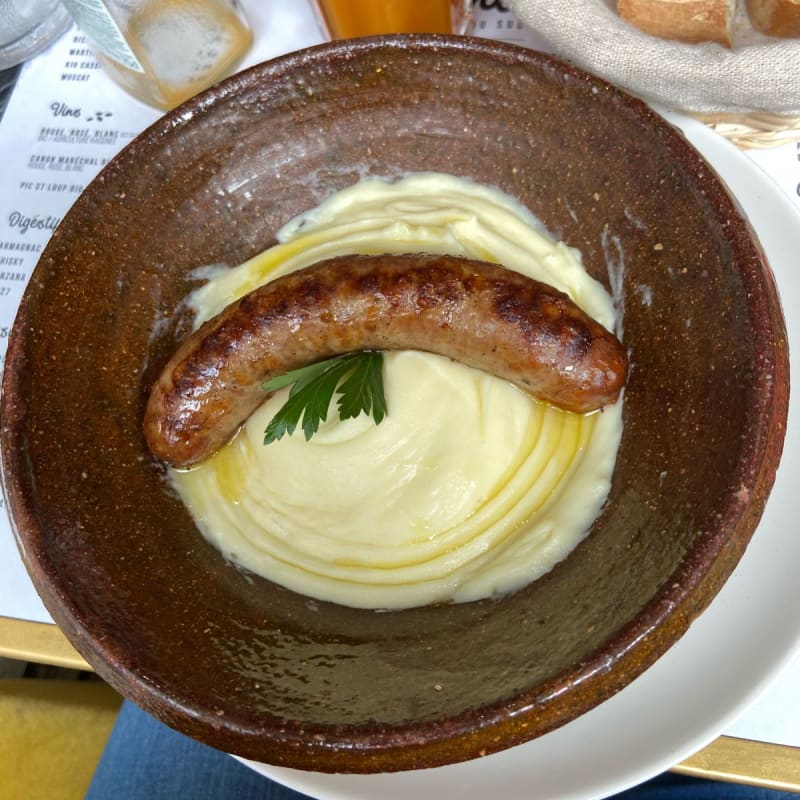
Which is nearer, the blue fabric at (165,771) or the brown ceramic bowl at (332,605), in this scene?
the brown ceramic bowl at (332,605)

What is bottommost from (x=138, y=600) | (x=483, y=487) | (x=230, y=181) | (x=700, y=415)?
(x=138, y=600)

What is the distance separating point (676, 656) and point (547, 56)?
907 mm

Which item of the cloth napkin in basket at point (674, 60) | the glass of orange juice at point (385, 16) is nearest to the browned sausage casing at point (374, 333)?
the cloth napkin in basket at point (674, 60)

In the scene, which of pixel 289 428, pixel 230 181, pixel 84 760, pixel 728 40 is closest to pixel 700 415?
pixel 289 428

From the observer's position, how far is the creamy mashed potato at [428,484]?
118 cm

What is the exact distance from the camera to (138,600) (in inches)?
44.2

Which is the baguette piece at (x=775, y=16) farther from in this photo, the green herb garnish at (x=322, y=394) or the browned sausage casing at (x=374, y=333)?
the green herb garnish at (x=322, y=394)

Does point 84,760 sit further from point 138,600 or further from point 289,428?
point 289,428

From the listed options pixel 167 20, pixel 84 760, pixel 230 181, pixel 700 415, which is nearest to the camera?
pixel 700 415

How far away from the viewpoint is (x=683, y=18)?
138 centimetres

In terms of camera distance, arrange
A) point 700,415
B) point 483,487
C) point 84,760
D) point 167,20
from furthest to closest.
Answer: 1. point 84,760
2. point 167,20
3. point 483,487
4. point 700,415

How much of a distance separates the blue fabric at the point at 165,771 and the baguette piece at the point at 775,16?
144 cm

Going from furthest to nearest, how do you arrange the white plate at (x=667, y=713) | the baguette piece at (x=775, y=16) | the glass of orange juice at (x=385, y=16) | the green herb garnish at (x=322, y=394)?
the glass of orange juice at (x=385, y=16)
the baguette piece at (x=775, y=16)
the green herb garnish at (x=322, y=394)
the white plate at (x=667, y=713)

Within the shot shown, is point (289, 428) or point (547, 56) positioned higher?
point (547, 56)
